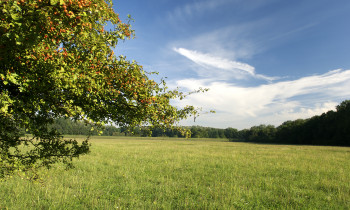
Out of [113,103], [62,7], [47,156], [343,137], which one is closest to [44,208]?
[47,156]

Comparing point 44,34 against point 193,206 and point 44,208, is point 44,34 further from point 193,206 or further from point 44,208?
point 193,206

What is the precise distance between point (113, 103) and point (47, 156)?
2.87 metres

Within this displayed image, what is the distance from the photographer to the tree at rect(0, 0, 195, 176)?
13.9 feet

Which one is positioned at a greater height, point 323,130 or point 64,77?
point 323,130

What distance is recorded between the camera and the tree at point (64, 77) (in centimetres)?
425

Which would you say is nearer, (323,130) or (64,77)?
(64,77)

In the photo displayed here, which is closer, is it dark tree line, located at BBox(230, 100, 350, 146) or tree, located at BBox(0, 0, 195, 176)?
tree, located at BBox(0, 0, 195, 176)

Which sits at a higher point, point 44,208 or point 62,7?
point 62,7

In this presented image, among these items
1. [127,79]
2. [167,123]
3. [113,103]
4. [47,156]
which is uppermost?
[127,79]

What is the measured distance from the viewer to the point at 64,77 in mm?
4555

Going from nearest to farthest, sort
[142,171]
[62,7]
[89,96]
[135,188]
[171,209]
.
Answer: [62,7] → [89,96] → [171,209] → [135,188] → [142,171]

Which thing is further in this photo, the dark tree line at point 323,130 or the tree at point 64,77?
the dark tree line at point 323,130

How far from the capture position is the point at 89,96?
5.51 m

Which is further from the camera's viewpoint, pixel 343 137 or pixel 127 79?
pixel 343 137
